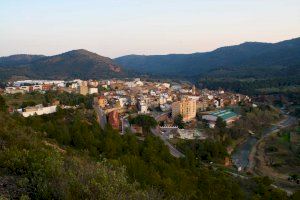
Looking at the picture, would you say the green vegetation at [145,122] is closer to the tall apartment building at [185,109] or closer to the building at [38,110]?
the building at [38,110]

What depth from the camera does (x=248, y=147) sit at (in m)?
36.3

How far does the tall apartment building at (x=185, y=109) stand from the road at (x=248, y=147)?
6.83 metres

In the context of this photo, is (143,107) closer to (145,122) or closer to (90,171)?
(145,122)

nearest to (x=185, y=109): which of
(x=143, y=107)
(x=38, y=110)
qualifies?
(x=143, y=107)

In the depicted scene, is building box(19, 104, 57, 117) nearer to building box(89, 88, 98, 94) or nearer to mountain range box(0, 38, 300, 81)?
building box(89, 88, 98, 94)

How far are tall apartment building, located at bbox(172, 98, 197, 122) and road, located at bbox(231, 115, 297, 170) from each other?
6.83m

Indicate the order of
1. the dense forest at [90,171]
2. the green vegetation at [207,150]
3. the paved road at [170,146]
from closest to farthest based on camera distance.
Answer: the dense forest at [90,171] < the paved road at [170,146] < the green vegetation at [207,150]

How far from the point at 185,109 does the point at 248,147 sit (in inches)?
356

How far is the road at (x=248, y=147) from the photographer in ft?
100

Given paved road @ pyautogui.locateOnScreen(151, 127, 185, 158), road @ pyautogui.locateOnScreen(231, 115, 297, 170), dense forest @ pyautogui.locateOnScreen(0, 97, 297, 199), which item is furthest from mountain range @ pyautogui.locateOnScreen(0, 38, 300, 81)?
dense forest @ pyautogui.locateOnScreen(0, 97, 297, 199)

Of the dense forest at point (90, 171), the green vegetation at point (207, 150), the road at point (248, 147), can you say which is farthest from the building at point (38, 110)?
the road at point (248, 147)

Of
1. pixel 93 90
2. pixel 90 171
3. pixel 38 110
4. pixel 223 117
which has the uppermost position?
pixel 90 171

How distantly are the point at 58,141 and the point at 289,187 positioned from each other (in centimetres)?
1357

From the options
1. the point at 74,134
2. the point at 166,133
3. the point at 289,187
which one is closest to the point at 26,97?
the point at 166,133
